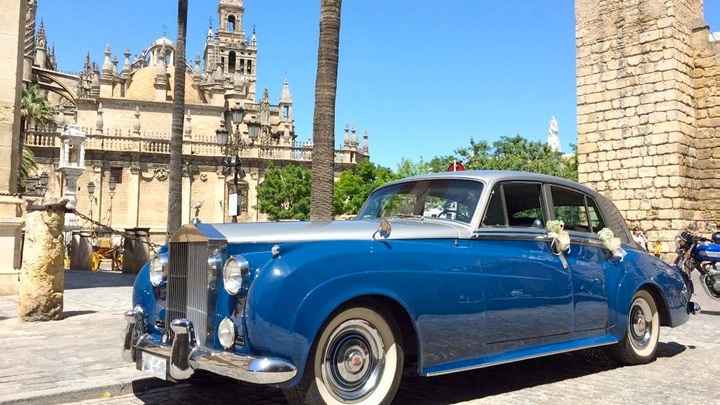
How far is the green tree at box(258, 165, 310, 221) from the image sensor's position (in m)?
55.3

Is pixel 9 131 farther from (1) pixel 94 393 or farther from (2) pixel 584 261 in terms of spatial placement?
(2) pixel 584 261

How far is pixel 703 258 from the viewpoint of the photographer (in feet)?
31.8

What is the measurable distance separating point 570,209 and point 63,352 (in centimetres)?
522

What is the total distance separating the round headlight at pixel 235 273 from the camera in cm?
348

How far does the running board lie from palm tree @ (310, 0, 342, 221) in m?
4.73

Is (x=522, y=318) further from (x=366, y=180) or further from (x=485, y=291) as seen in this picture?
(x=366, y=180)

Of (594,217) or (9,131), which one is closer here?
(594,217)

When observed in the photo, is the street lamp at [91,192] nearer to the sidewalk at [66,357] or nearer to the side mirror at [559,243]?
the sidewalk at [66,357]

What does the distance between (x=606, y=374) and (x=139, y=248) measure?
1680 centimetres

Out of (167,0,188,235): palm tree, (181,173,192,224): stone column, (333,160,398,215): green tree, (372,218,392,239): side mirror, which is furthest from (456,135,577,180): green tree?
(372,218,392,239): side mirror

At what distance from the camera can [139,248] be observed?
19.2 m

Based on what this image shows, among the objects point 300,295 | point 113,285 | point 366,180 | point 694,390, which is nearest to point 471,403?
point 300,295

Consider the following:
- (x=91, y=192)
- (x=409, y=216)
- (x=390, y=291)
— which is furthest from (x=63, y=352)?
(x=91, y=192)

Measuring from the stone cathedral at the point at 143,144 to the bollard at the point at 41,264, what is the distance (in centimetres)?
4126
